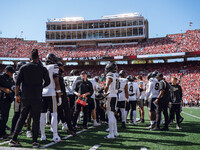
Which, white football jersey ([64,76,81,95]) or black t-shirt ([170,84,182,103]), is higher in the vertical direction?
white football jersey ([64,76,81,95])

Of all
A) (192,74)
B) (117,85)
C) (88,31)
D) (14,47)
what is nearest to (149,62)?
(192,74)

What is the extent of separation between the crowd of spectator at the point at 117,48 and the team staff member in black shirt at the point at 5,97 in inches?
1409

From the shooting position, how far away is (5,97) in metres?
5.40

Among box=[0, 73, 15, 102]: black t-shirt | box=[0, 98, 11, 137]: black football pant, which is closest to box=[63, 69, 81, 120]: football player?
box=[0, 73, 15, 102]: black t-shirt

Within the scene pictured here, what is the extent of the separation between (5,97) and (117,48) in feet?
133

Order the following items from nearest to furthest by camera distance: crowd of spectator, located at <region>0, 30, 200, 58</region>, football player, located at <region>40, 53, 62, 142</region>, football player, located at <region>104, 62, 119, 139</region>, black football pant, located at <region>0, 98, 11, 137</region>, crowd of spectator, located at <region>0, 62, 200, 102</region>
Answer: football player, located at <region>40, 53, 62, 142</region> → black football pant, located at <region>0, 98, 11, 137</region> → football player, located at <region>104, 62, 119, 139</region> → crowd of spectator, located at <region>0, 62, 200, 102</region> → crowd of spectator, located at <region>0, 30, 200, 58</region>

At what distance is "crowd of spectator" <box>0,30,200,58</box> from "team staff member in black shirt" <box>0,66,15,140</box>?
35784 millimetres

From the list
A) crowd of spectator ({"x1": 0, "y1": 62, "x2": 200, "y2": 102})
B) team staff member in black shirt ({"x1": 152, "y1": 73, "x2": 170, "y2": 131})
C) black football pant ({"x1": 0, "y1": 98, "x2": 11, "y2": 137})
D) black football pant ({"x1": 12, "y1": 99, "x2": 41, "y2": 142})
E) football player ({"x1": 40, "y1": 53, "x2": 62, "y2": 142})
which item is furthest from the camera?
crowd of spectator ({"x1": 0, "y1": 62, "x2": 200, "y2": 102})

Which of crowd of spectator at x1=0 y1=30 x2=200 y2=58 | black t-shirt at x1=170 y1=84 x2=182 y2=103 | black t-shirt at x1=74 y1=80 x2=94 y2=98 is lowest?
black t-shirt at x1=170 y1=84 x2=182 y2=103

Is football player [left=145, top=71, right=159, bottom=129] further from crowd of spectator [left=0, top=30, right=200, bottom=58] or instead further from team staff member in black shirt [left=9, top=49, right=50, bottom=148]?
crowd of spectator [left=0, top=30, right=200, bottom=58]

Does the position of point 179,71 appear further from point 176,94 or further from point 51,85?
point 51,85

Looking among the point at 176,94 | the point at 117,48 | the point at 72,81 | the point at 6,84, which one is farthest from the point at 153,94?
the point at 117,48

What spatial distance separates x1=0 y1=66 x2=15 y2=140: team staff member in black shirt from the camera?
5.26 metres

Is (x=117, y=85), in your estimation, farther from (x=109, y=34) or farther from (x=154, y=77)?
(x=109, y=34)
